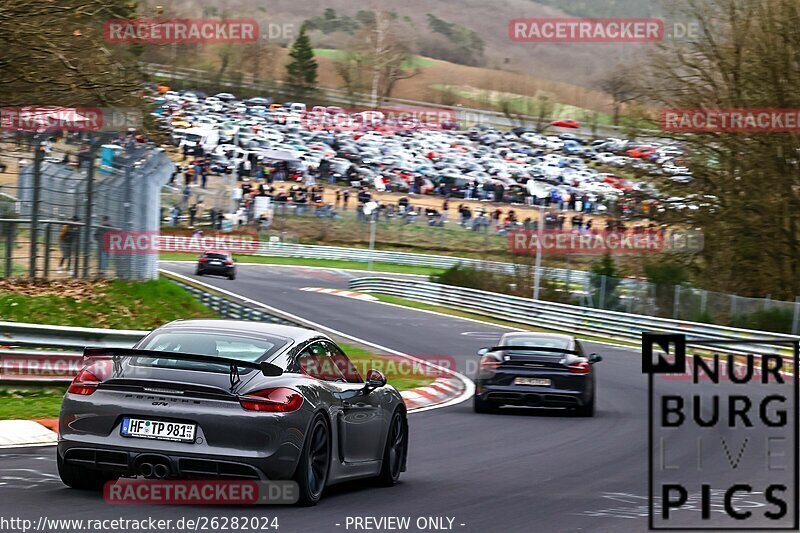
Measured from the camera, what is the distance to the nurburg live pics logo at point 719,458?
320 inches

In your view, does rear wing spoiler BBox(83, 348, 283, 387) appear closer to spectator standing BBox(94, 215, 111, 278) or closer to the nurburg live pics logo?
the nurburg live pics logo

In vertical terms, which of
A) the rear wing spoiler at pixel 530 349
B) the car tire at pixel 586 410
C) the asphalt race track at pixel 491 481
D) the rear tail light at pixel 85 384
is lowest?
the car tire at pixel 586 410

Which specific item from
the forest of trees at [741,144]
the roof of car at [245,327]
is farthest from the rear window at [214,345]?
the forest of trees at [741,144]

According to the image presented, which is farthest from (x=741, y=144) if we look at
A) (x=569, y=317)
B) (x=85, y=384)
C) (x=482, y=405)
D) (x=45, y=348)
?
(x=85, y=384)

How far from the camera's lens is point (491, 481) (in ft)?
33.8

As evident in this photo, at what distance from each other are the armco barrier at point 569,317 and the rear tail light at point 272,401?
24514 millimetres

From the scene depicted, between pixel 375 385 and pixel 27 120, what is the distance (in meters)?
12.1

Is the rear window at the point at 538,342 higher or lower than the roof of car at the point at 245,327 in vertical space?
lower

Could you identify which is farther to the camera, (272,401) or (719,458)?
(719,458)

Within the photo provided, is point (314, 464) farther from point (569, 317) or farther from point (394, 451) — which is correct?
point (569, 317)

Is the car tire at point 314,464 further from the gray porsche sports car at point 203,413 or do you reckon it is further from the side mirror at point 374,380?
the side mirror at point 374,380

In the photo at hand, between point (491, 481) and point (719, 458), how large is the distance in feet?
11.9

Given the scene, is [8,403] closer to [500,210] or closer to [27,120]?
[27,120]

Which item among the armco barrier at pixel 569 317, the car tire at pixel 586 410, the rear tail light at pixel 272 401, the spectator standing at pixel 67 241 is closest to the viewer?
the rear tail light at pixel 272 401
